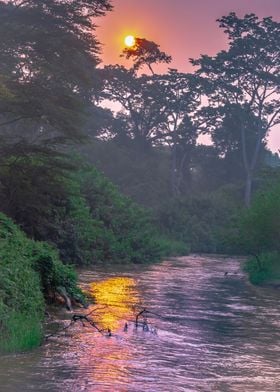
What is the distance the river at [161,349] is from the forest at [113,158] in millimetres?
919

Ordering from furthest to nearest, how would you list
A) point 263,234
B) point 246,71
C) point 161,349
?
point 246,71 → point 263,234 → point 161,349

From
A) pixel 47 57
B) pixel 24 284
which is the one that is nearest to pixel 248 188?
pixel 47 57

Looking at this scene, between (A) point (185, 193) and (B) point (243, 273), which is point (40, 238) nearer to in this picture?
(B) point (243, 273)

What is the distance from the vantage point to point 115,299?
75.8 feet

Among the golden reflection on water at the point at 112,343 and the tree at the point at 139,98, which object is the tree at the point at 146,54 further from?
the golden reflection on water at the point at 112,343

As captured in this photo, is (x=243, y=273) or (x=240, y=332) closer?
(x=240, y=332)

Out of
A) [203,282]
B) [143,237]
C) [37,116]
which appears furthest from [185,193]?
[37,116]

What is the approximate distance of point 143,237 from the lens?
42000 millimetres

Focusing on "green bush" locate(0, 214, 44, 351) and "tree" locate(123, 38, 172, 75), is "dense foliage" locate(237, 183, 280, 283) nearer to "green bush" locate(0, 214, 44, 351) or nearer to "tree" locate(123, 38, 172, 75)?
"green bush" locate(0, 214, 44, 351)

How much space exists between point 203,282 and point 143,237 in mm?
10830

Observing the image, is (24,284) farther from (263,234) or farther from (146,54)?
(146,54)

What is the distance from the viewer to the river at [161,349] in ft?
39.8

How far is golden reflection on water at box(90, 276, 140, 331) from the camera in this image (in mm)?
18431

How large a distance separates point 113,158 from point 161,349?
5338 cm
